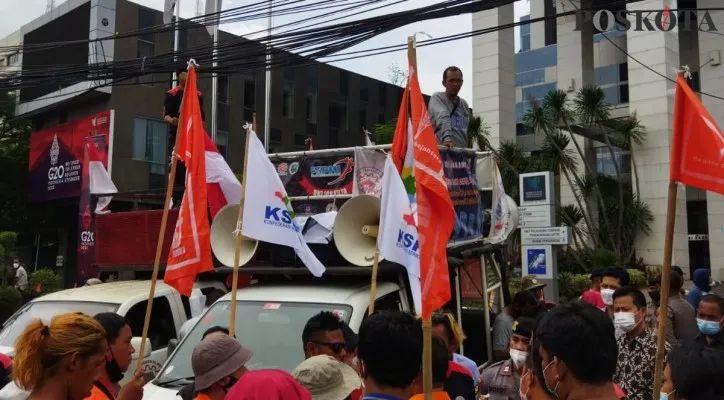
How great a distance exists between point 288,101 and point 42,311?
95.1 feet

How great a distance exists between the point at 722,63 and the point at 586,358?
22420 millimetres

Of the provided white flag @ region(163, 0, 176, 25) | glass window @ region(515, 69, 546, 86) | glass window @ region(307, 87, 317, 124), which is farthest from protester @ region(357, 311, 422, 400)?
glass window @ region(307, 87, 317, 124)

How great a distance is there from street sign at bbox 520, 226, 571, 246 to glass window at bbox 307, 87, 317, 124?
76.1 ft

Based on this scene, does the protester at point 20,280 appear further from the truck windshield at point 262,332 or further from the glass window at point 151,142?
the truck windshield at point 262,332

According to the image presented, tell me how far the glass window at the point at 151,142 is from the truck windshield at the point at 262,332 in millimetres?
24418

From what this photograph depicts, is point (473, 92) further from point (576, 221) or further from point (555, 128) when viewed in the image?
point (576, 221)

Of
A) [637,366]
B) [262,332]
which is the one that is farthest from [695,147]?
[262,332]

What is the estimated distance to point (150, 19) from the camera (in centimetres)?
2852

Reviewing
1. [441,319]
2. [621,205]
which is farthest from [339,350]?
[621,205]

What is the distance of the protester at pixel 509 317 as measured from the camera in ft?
19.2

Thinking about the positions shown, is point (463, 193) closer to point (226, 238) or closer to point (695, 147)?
point (226, 238)

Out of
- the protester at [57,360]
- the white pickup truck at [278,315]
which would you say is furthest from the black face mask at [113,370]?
the protester at [57,360]

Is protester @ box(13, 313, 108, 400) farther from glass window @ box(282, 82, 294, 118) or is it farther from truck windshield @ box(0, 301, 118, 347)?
glass window @ box(282, 82, 294, 118)

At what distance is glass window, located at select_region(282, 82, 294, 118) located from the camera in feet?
113
